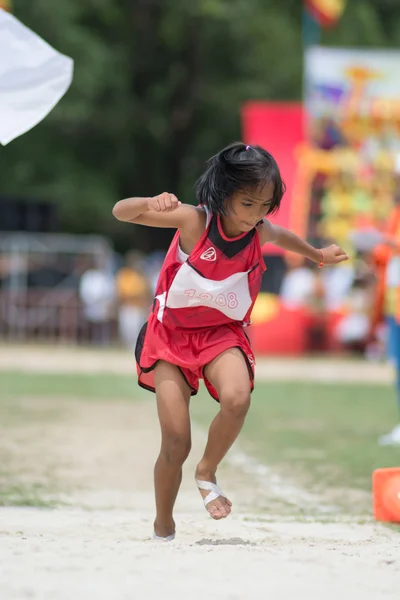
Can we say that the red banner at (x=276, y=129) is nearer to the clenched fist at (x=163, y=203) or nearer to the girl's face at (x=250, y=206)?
the girl's face at (x=250, y=206)

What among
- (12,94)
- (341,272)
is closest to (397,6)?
(341,272)

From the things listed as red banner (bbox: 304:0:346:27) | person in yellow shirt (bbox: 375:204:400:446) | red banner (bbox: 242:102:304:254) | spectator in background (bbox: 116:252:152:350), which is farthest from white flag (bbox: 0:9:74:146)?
red banner (bbox: 304:0:346:27)

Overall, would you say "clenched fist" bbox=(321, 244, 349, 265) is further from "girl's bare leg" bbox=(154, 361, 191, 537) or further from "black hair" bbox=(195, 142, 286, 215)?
"girl's bare leg" bbox=(154, 361, 191, 537)

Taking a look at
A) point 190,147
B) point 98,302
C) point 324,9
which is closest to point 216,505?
point 98,302

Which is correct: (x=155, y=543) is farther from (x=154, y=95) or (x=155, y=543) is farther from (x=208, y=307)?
(x=154, y=95)

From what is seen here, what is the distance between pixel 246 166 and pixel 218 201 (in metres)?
0.20

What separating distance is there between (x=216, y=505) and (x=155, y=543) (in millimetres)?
359

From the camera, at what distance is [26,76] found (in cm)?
636

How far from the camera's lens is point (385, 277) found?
342 inches

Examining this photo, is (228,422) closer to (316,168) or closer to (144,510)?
(144,510)

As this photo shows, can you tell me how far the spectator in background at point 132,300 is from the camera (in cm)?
2150

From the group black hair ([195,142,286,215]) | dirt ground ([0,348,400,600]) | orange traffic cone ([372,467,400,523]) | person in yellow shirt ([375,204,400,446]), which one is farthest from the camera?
person in yellow shirt ([375,204,400,446])

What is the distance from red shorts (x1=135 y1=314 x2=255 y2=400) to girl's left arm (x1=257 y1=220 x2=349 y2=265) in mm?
453

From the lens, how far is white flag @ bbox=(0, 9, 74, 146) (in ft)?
20.5
